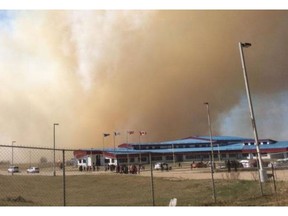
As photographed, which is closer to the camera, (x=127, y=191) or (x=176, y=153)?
(x=127, y=191)

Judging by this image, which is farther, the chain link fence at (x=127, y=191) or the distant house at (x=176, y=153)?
the distant house at (x=176, y=153)

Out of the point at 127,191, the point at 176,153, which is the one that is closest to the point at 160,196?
the point at 127,191

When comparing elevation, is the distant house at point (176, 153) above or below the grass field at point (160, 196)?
above

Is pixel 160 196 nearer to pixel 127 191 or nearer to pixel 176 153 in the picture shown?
pixel 127 191

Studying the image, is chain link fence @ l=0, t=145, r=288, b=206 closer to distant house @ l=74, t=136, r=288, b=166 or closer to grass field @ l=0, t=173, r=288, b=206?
grass field @ l=0, t=173, r=288, b=206

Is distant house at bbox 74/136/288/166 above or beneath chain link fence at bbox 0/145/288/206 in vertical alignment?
above

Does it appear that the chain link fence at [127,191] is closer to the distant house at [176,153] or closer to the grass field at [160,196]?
the grass field at [160,196]

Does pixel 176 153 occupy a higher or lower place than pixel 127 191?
higher

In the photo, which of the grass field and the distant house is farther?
the distant house

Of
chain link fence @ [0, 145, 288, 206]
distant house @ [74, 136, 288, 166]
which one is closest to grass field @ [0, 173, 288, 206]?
chain link fence @ [0, 145, 288, 206]

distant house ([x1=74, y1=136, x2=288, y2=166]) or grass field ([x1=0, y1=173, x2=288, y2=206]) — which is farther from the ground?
distant house ([x1=74, y1=136, x2=288, y2=166])

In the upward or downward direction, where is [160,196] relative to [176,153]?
downward

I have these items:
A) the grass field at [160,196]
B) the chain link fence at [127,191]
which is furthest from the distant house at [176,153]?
the grass field at [160,196]

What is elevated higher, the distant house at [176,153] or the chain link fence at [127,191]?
the distant house at [176,153]
